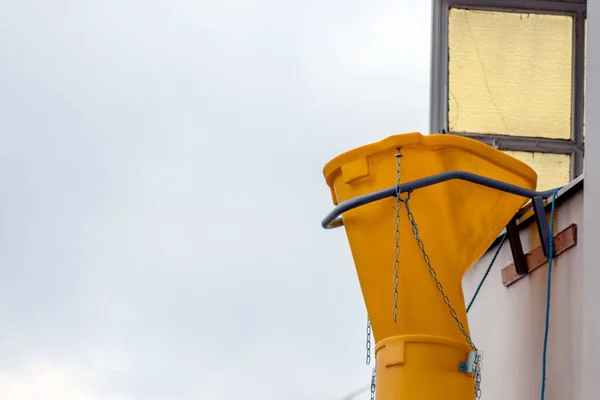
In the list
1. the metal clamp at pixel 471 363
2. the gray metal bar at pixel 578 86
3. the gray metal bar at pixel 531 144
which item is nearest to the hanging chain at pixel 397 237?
the metal clamp at pixel 471 363

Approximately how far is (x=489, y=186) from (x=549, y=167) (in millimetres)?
2205

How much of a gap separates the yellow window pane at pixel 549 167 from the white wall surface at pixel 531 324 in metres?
1.13

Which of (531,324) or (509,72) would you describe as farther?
(509,72)

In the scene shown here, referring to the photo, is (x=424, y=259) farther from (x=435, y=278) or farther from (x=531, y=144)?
(x=531, y=144)

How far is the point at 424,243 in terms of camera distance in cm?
378

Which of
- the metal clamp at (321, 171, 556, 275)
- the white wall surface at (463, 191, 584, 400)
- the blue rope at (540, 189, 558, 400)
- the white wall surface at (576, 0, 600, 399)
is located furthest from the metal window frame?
the white wall surface at (576, 0, 600, 399)

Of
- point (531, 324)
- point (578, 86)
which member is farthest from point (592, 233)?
point (578, 86)

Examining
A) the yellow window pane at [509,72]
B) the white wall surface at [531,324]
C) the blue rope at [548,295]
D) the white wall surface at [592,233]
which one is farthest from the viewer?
the yellow window pane at [509,72]

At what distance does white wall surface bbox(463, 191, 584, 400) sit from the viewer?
12.1ft

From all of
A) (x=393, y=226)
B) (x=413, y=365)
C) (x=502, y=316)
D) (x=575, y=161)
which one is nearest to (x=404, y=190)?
(x=393, y=226)

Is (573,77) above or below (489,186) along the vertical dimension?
above

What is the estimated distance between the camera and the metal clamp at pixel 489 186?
3695 millimetres

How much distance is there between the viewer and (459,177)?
3.72 metres

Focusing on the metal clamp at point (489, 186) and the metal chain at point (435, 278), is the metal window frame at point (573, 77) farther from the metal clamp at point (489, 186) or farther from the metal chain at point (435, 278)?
the metal chain at point (435, 278)
